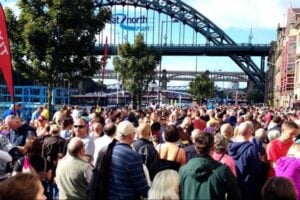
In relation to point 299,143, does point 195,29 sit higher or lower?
higher

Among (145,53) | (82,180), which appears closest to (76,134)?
(82,180)

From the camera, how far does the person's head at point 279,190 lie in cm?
425

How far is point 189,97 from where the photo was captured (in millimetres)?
92938

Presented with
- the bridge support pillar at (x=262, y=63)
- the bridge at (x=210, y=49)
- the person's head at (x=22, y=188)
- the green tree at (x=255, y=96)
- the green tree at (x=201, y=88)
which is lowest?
the green tree at (x=255, y=96)

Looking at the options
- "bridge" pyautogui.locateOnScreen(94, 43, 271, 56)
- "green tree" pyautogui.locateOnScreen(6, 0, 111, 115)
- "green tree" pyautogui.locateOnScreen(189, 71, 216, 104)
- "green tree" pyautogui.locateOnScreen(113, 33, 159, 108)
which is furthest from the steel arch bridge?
"green tree" pyautogui.locateOnScreen(6, 0, 111, 115)

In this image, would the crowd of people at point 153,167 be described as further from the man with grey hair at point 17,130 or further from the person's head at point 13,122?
the person's head at point 13,122

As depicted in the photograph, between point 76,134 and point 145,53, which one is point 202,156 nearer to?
point 76,134

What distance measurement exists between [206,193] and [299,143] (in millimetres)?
1663

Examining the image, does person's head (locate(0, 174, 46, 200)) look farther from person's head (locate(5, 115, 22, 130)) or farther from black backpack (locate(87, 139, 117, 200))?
person's head (locate(5, 115, 22, 130))

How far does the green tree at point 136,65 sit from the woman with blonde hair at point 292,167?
38.6m

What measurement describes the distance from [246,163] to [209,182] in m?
2.06

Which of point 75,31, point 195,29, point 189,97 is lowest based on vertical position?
point 189,97

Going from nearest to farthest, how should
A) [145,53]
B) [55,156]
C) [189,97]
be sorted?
1. [55,156]
2. [145,53]
3. [189,97]

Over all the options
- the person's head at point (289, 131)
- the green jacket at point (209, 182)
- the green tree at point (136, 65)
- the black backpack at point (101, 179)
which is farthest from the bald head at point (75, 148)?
the green tree at point (136, 65)
